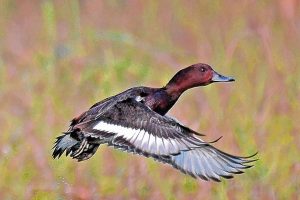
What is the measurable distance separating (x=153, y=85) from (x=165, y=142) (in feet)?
11.2

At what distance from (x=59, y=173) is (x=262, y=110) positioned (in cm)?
171

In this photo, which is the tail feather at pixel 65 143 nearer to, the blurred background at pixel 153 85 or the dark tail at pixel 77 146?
the dark tail at pixel 77 146

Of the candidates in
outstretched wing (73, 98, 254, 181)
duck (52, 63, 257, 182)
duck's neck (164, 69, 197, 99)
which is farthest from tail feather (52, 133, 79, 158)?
duck's neck (164, 69, 197, 99)

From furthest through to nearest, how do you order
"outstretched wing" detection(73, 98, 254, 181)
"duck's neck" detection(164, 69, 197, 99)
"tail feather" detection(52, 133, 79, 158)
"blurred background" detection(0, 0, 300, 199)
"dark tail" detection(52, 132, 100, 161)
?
"blurred background" detection(0, 0, 300, 199)
"duck's neck" detection(164, 69, 197, 99)
"tail feather" detection(52, 133, 79, 158)
"dark tail" detection(52, 132, 100, 161)
"outstretched wing" detection(73, 98, 254, 181)

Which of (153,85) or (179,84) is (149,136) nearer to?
(179,84)

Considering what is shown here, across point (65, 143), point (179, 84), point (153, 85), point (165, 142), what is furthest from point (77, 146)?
point (153, 85)

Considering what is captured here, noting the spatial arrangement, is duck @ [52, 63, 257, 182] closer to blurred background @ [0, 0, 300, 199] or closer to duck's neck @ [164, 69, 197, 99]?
duck's neck @ [164, 69, 197, 99]

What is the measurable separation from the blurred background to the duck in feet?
2.76

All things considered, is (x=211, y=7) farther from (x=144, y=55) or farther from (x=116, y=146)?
(x=116, y=146)

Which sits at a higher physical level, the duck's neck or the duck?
the duck's neck

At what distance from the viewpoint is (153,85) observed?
11.0m

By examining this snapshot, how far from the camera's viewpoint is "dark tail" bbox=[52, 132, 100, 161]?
26.8 feet

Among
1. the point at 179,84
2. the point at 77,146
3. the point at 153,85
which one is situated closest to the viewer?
the point at 77,146

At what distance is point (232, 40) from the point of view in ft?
35.6
